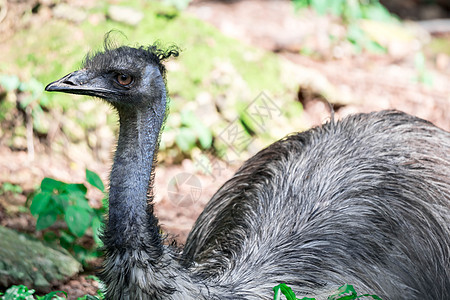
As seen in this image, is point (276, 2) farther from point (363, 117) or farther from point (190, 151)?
point (363, 117)

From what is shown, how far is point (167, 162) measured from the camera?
18.5 ft

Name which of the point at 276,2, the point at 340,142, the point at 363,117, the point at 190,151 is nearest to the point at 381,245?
the point at 340,142

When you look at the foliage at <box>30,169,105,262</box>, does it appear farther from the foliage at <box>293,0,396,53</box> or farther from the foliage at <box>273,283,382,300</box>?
the foliage at <box>293,0,396,53</box>

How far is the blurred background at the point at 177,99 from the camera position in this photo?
13.8 ft

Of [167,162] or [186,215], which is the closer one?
[186,215]

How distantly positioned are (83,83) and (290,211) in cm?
111

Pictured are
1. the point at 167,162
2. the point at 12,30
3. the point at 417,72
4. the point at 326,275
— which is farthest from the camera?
the point at 417,72

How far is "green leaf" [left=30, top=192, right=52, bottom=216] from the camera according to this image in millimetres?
3723

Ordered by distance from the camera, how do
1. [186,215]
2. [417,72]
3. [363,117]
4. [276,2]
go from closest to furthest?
[363,117] < [186,215] < [417,72] < [276,2]

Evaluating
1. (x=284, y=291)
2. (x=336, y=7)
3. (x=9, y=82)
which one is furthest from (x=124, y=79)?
(x=336, y=7)

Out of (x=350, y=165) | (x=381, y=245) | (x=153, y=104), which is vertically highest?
(x=153, y=104)

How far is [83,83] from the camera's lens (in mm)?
2490

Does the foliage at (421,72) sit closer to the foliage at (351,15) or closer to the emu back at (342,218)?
the foliage at (351,15)

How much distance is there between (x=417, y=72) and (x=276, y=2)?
1869mm
